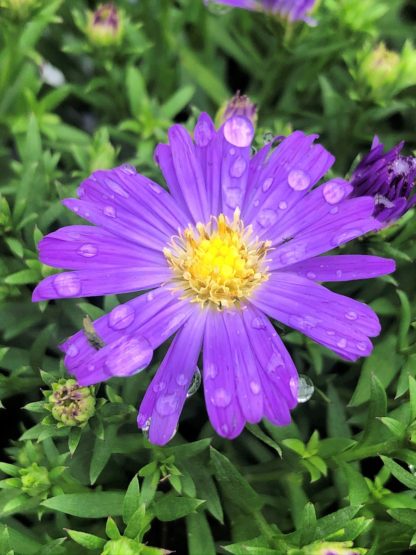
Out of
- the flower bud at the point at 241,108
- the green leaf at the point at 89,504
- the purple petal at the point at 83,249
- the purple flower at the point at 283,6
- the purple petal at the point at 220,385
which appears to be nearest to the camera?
the purple petal at the point at 220,385

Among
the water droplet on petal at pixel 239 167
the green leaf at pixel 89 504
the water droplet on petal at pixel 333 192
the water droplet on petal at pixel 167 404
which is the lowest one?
the green leaf at pixel 89 504

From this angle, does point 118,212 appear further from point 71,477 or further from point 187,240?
point 71,477

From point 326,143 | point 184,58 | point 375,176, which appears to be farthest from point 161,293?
point 184,58

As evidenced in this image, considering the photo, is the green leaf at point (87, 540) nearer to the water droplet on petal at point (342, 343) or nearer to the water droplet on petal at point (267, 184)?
the water droplet on petal at point (342, 343)

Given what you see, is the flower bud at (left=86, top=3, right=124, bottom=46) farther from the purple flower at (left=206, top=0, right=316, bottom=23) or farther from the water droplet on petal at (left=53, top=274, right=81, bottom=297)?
the water droplet on petal at (left=53, top=274, right=81, bottom=297)

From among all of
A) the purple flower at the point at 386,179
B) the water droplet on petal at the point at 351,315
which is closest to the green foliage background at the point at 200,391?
the purple flower at the point at 386,179

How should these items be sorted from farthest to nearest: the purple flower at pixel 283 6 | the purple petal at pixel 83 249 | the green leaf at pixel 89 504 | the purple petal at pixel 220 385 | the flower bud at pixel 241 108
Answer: the purple flower at pixel 283 6 < the flower bud at pixel 241 108 < the green leaf at pixel 89 504 < the purple petal at pixel 83 249 < the purple petal at pixel 220 385
